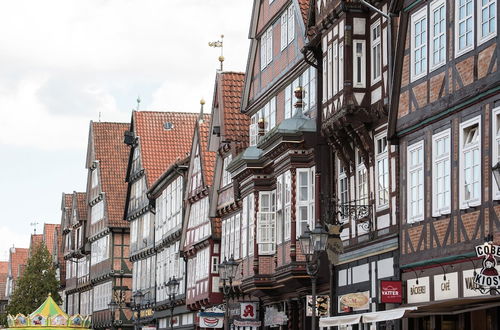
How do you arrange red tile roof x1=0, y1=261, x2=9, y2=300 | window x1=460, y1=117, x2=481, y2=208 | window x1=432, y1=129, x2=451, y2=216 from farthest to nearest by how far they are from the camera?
red tile roof x1=0, y1=261, x2=9, y2=300 → window x1=432, y1=129, x2=451, y2=216 → window x1=460, y1=117, x2=481, y2=208

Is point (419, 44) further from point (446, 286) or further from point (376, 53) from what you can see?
point (446, 286)

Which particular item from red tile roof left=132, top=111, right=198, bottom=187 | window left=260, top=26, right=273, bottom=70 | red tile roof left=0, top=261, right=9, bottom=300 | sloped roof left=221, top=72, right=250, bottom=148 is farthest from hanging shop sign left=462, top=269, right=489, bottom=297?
red tile roof left=0, top=261, right=9, bottom=300

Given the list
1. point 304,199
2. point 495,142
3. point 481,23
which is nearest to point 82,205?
point 304,199

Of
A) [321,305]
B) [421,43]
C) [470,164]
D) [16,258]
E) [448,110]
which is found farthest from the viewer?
[16,258]

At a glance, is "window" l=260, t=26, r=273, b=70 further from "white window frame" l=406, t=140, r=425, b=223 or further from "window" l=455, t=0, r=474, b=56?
"window" l=455, t=0, r=474, b=56

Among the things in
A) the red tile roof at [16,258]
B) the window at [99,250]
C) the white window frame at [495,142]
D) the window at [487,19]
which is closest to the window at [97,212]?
the window at [99,250]

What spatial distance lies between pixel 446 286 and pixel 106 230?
60332 mm

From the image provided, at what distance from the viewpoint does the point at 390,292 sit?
28.4 meters

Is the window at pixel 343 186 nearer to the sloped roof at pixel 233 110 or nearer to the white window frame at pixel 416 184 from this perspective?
the white window frame at pixel 416 184

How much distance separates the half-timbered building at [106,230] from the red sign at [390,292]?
50.0 metres

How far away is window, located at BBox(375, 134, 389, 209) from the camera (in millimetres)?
30734

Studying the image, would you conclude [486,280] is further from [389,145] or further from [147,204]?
[147,204]

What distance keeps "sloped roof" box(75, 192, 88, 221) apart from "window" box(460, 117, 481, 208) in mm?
72739

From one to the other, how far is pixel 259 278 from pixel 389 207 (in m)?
11.3
